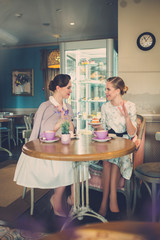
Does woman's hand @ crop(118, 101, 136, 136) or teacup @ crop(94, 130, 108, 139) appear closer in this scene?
teacup @ crop(94, 130, 108, 139)

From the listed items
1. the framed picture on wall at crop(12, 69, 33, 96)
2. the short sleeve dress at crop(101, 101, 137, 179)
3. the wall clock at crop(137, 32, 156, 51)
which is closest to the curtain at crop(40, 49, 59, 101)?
the framed picture on wall at crop(12, 69, 33, 96)

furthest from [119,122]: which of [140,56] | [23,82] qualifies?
[23,82]

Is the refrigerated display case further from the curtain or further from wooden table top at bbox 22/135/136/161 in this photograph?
the curtain

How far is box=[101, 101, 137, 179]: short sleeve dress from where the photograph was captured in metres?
2.16

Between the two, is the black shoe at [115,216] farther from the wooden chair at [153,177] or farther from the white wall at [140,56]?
the white wall at [140,56]

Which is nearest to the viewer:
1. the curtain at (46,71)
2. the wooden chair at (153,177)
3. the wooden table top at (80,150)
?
the wooden table top at (80,150)

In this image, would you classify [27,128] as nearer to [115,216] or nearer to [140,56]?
[140,56]

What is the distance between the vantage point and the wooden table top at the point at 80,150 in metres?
1.37

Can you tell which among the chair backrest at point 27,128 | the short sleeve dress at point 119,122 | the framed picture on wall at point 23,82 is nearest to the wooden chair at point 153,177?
the short sleeve dress at point 119,122

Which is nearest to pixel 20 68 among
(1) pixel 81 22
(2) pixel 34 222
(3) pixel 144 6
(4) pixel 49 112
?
(1) pixel 81 22

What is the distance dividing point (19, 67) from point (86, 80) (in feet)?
14.2

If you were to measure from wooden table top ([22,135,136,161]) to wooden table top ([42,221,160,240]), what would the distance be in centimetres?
89

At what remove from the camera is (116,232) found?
0.45 m

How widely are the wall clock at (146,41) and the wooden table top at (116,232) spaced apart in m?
3.20
